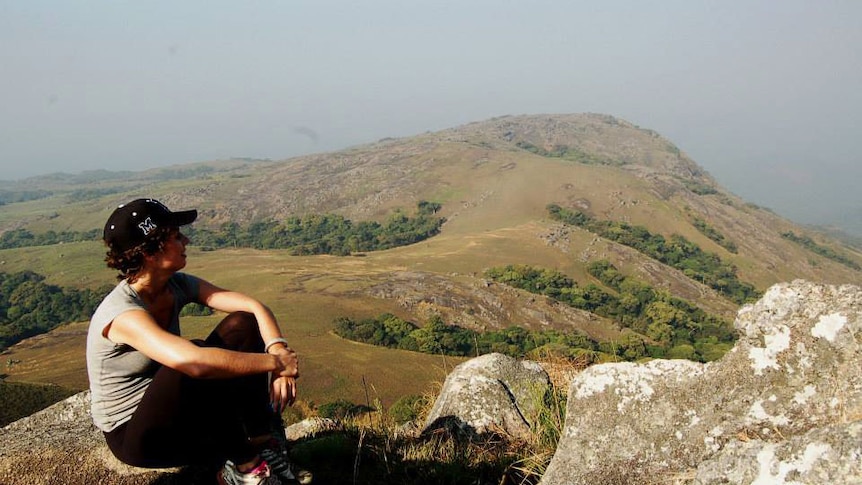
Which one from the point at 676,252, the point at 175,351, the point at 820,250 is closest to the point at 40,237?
the point at 676,252

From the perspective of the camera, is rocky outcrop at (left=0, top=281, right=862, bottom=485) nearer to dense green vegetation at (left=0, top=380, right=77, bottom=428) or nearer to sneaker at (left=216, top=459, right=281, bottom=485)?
sneaker at (left=216, top=459, right=281, bottom=485)

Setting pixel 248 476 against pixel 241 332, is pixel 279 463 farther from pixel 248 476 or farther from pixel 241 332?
pixel 241 332

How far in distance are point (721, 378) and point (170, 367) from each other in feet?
12.7

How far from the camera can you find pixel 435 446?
Answer: 5.36 m

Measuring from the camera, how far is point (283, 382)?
13.9 ft

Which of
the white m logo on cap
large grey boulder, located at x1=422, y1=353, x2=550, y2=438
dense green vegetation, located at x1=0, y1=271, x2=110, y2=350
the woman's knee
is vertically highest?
the white m logo on cap

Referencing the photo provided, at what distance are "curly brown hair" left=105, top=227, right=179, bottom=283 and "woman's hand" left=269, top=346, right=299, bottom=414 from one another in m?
1.25

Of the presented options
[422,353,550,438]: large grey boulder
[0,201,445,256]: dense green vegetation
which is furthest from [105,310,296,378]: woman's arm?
[0,201,445,256]: dense green vegetation

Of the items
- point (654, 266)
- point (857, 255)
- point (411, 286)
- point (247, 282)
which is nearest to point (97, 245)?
point (247, 282)

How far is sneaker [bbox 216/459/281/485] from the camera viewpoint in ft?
13.3

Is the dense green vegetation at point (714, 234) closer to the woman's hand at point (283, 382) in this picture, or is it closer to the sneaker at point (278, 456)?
the sneaker at point (278, 456)

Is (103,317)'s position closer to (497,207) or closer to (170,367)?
(170,367)

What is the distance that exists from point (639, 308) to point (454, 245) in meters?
35.3

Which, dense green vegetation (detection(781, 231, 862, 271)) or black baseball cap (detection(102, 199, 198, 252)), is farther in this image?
dense green vegetation (detection(781, 231, 862, 271))
